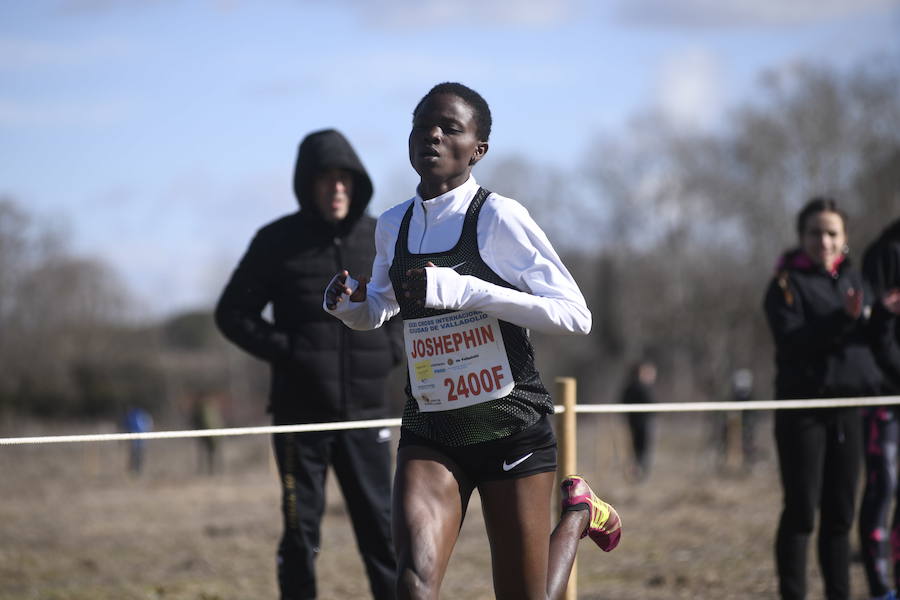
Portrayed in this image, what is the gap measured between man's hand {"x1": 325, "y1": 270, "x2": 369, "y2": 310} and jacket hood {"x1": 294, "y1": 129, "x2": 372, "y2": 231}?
2.03m

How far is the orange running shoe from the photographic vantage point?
13.9 ft

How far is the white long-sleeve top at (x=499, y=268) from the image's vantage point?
3.55 meters

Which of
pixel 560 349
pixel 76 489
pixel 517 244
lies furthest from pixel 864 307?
pixel 560 349

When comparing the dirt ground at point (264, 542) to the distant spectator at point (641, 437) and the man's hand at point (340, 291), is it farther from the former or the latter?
the man's hand at point (340, 291)

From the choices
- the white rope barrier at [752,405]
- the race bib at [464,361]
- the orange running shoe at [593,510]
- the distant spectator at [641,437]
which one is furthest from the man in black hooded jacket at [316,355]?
the distant spectator at [641,437]

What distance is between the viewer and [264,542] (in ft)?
37.3

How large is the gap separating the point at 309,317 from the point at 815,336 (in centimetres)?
262

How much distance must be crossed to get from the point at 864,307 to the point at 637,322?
160ft

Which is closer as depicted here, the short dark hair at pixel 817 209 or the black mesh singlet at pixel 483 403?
the black mesh singlet at pixel 483 403

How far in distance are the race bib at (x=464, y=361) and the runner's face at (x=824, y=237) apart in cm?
287

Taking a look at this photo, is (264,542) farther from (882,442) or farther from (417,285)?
(417,285)

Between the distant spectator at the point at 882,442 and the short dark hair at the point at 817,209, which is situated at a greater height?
the short dark hair at the point at 817,209

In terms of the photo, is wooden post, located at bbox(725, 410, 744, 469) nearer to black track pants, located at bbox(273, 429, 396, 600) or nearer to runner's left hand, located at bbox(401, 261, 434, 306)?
black track pants, located at bbox(273, 429, 396, 600)

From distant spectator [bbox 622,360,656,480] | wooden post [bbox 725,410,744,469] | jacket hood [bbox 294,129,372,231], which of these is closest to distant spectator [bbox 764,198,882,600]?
jacket hood [bbox 294,129,372,231]
